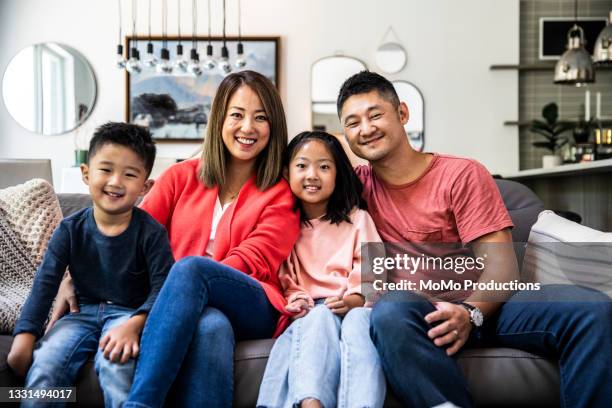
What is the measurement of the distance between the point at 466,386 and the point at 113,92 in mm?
4817

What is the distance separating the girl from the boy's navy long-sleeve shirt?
0.37 m

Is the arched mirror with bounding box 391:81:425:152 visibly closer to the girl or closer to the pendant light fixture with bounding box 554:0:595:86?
the pendant light fixture with bounding box 554:0:595:86

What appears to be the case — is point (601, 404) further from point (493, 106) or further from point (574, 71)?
point (493, 106)

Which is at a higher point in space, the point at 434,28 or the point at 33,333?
the point at 434,28

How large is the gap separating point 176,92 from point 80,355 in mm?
4243

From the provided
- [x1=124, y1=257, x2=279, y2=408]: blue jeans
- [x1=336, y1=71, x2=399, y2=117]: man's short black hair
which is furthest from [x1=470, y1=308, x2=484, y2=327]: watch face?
[x1=336, y1=71, x2=399, y2=117]: man's short black hair

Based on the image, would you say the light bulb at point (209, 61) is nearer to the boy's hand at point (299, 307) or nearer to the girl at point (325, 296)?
the girl at point (325, 296)

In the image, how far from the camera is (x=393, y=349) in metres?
1.35

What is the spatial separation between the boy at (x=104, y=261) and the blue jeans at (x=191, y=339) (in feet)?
0.37

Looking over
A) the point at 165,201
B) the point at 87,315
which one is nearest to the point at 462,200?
the point at 165,201

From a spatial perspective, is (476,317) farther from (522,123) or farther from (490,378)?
(522,123)

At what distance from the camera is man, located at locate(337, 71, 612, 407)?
52.4 inches

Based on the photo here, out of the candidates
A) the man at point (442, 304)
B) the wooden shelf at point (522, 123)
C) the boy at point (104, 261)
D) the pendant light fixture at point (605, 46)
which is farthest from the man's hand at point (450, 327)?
the wooden shelf at point (522, 123)

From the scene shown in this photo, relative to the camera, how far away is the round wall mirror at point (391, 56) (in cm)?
537
